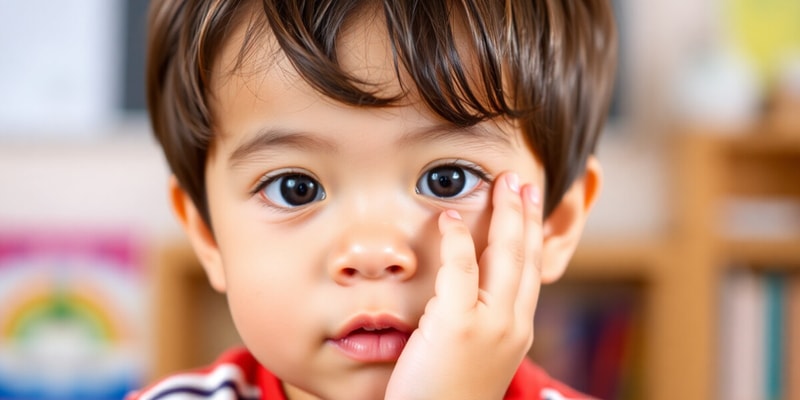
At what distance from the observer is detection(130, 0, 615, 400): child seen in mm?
630

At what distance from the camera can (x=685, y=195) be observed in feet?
6.94

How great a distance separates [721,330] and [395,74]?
70.1 inches

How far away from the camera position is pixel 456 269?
25.1 inches

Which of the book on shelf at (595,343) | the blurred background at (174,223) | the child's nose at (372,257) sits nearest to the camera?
the child's nose at (372,257)

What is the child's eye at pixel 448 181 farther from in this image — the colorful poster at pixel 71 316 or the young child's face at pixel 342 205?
the colorful poster at pixel 71 316

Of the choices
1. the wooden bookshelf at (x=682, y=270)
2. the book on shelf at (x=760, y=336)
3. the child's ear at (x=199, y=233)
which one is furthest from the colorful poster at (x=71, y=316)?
the child's ear at (x=199, y=233)

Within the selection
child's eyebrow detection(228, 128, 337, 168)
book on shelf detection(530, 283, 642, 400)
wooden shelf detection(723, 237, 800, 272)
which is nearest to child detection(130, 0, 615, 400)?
child's eyebrow detection(228, 128, 337, 168)

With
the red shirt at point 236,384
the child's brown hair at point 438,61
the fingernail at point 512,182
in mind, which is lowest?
the red shirt at point 236,384

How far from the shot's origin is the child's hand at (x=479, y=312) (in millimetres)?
626

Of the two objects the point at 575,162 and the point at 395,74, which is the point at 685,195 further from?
the point at 395,74

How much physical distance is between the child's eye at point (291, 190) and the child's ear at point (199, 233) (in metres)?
0.13

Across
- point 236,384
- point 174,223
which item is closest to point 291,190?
point 236,384

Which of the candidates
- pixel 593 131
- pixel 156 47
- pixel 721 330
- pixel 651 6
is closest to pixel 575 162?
pixel 593 131

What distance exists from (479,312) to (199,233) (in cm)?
30
